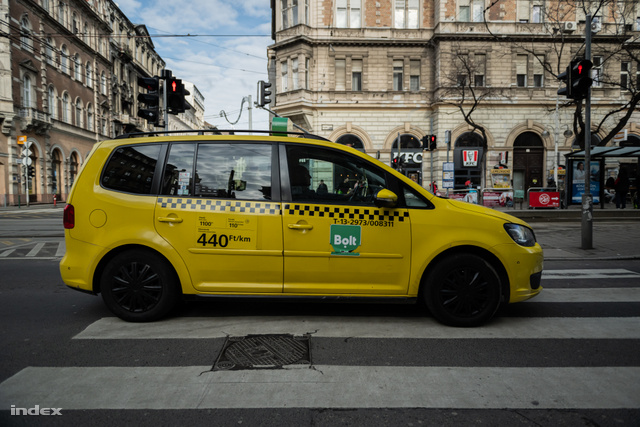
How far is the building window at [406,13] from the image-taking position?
29.4m

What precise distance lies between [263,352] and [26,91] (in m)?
35.7

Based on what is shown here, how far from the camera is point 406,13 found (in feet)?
96.6

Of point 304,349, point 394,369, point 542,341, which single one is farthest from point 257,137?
point 542,341

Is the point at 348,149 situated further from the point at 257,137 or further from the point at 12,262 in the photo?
the point at 12,262

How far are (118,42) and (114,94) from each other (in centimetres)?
669

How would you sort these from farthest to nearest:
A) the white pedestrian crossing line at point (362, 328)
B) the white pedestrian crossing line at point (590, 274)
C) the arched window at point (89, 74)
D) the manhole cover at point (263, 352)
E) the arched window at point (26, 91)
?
1. the arched window at point (89, 74)
2. the arched window at point (26, 91)
3. the white pedestrian crossing line at point (590, 274)
4. the white pedestrian crossing line at point (362, 328)
5. the manhole cover at point (263, 352)

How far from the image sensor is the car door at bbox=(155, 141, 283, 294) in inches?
153

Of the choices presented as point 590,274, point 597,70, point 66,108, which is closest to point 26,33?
point 66,108

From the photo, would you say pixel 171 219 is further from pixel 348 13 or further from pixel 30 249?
pixel 348 13

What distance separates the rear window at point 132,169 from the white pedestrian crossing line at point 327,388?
1758 mm

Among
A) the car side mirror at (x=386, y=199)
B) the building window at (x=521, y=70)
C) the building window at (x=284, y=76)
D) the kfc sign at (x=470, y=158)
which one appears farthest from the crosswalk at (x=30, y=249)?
the building window at (x=521, y=70)

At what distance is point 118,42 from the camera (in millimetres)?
48125

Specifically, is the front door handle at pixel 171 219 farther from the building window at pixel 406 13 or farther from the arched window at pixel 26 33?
the arched window at pixel 26 33

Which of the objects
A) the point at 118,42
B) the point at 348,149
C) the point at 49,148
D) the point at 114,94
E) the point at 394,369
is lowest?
the point at 394,369
